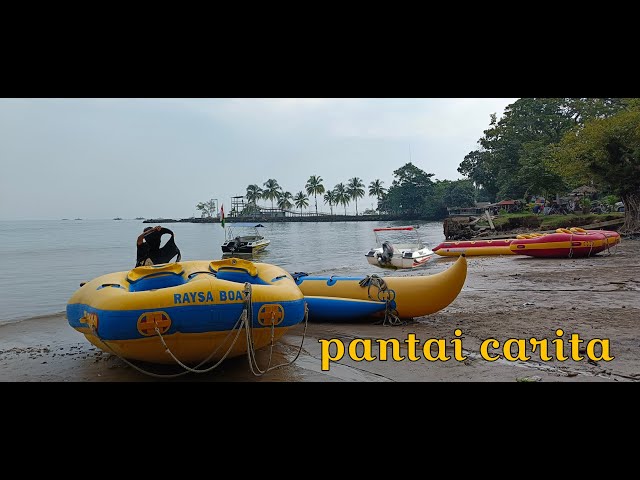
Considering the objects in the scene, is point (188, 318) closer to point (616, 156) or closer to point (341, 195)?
point (616, 156)

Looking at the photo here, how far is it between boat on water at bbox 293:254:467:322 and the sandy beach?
203 millimetres

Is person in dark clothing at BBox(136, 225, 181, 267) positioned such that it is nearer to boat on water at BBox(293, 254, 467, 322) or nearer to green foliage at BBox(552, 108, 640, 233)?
boat on water at BBox(293, 254, 467, 322)

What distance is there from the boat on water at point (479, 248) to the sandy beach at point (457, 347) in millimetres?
A: 7291

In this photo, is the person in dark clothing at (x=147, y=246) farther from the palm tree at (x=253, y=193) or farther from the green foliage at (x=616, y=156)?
the palm tree at (x=253, y=193)

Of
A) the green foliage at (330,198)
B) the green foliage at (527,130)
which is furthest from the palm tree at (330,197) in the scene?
the green foliage at (527,130)

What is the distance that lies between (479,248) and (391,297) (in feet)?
36.9

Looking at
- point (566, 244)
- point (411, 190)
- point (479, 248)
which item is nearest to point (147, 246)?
point (566, 244)

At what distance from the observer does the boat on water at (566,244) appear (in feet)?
44.8

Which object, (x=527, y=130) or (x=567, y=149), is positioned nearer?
(x=567, y=149)

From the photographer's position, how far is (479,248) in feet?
56.1

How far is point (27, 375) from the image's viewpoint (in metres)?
5.27

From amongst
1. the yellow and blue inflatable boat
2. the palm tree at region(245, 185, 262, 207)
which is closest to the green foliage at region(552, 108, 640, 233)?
the yellow and blue inflatable boat

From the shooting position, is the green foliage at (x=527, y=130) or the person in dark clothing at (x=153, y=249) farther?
the green foliage at (x=527, y=130)

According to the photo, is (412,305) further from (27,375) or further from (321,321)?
(27,375)
